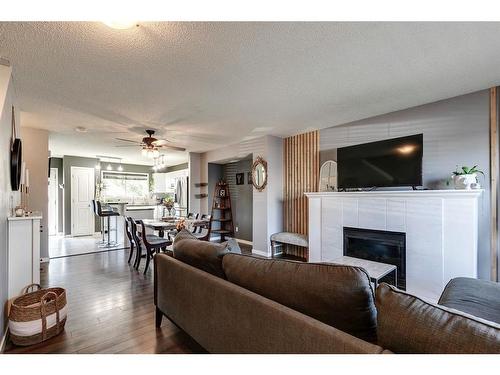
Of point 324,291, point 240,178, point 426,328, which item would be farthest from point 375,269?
point 240,178

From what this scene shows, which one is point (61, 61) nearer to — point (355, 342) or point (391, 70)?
point (355, 342)

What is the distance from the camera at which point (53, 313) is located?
2.00m

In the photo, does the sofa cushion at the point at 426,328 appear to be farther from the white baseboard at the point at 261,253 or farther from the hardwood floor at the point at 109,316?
the white baseboard at the point at 261,253

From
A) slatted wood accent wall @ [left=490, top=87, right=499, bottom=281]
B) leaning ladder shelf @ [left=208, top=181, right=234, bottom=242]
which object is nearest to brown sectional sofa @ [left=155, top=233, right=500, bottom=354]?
slatted wood accent wall @ [left=490, top=87, right=499, bottom=281]

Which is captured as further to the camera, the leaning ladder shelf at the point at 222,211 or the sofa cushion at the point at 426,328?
the leaning ladder shelf at the point at 222,211

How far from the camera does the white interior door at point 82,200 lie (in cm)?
718

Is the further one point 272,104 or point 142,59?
point 272,104

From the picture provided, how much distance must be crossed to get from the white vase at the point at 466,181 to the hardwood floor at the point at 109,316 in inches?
129

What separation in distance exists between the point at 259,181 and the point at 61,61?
11.8ft

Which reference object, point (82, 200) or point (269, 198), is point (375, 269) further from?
point (82, 200)

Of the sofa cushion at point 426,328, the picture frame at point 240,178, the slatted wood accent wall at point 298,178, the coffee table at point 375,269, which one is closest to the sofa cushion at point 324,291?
the sofa cushion at point 426,328

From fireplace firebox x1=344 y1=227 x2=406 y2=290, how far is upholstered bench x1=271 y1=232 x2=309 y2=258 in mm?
794

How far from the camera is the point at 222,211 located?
269 inches
